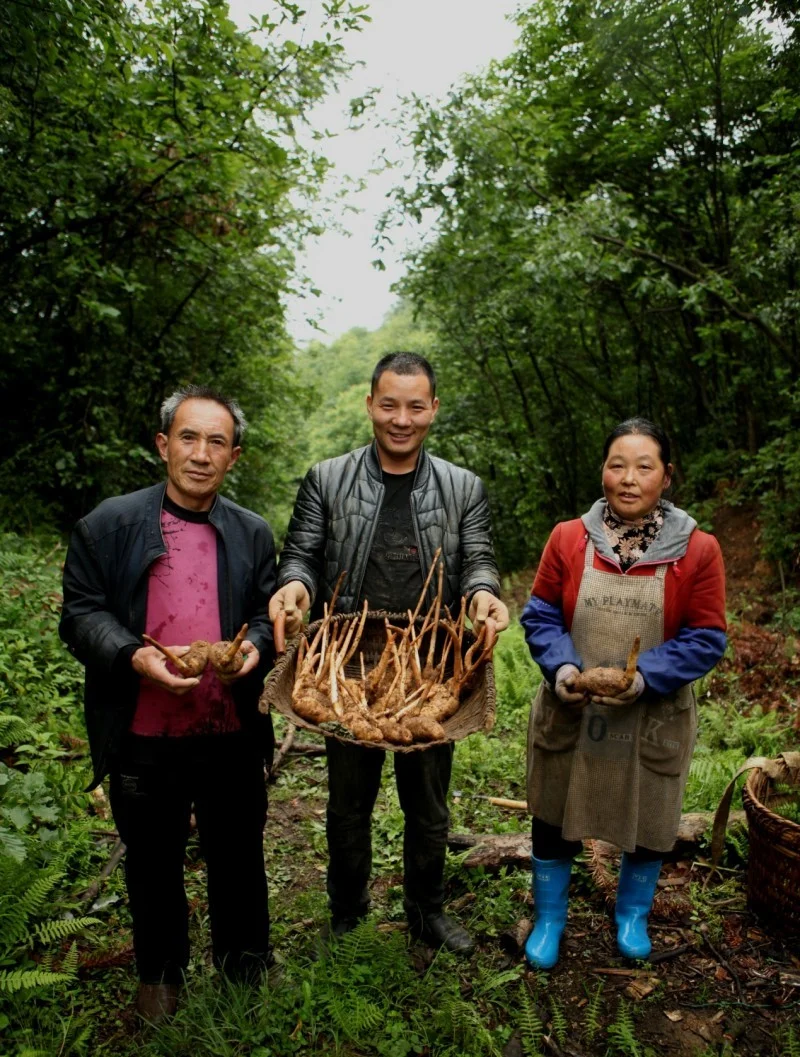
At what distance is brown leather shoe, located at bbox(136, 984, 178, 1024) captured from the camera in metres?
2.54

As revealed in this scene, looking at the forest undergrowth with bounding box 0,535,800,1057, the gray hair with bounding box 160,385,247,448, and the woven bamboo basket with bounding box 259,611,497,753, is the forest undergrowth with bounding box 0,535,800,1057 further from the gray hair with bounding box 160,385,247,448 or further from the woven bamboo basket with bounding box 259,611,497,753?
the gray hair with bounding box 160,385,247,448

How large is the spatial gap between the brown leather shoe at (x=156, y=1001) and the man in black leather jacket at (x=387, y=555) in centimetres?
70

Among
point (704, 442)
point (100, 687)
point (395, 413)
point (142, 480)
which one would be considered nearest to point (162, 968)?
point (100, 687)

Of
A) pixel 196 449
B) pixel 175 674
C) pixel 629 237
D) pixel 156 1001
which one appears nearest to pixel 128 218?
pixel 629 237

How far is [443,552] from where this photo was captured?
2.88 metres

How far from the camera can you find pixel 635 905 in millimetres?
2967

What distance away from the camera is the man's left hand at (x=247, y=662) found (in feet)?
7.70

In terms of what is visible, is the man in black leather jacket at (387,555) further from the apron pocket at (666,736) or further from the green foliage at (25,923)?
the green foliage at (25,923)

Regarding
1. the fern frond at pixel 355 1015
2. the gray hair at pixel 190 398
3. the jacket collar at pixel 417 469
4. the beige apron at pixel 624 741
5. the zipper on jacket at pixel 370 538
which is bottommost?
the fern frond at pixel 355 1015

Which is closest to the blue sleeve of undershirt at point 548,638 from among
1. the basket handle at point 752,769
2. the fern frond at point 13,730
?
the basket handle at point 752,769

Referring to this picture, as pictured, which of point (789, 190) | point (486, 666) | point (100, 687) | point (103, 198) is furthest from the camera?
point (103, 198)

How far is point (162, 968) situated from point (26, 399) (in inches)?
317

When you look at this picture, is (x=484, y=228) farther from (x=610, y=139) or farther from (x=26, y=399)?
(x=26, y=399)

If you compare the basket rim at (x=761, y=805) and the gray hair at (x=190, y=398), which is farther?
the basket rim at (x=761, y=805)
